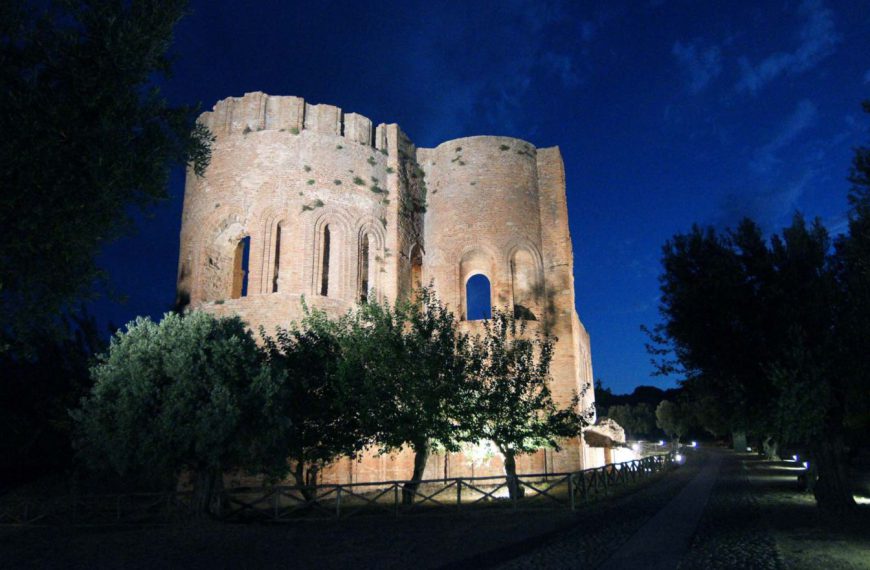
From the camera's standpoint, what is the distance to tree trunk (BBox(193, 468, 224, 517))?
38.1ft

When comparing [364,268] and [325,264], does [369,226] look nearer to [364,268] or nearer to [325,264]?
[364,268]

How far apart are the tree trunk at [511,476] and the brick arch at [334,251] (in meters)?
7.37

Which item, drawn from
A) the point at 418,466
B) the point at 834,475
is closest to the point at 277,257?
the point at 418,466

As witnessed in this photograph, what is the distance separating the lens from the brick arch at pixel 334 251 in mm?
18875

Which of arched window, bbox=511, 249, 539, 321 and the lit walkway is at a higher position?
arched window, bbox=511, 249, 539, 321

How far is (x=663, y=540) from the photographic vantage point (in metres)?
8.96

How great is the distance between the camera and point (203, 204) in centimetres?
1973

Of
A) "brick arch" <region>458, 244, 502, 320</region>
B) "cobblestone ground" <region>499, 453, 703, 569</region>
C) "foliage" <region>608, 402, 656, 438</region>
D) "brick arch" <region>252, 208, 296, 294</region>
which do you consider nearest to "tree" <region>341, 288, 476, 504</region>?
"cobblestone ground" <region>499, 453, 703, 569</region>

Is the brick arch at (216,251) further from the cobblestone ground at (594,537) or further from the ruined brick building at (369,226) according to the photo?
the cobblestone ground at (594,537)

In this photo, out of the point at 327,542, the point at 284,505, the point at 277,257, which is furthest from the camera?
the point at 277,257

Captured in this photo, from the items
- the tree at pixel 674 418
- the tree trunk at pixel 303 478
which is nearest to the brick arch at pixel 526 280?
the tree trunk at pixel 303 478

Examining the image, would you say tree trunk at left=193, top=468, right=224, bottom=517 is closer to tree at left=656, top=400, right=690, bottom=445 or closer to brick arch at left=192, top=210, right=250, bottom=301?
brick arch at left=192, top=210, right=250, bottom=301

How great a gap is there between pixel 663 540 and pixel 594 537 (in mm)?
973

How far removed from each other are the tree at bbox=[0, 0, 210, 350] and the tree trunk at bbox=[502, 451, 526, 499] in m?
9.12
